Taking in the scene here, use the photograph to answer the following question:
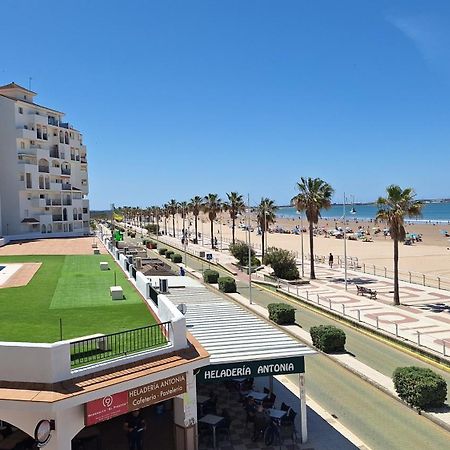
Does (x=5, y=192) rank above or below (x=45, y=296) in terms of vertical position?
above

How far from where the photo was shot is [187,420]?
1359 cm

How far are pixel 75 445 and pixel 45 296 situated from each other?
327 inches

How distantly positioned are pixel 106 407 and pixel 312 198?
37.9m

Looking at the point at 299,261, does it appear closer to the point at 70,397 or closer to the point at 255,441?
the point at 255,441

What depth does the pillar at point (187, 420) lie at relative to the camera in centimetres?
1338

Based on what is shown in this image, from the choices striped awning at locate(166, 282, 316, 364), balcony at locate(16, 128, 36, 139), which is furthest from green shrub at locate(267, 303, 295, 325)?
balcony at locate(16, 128, 36, 139)

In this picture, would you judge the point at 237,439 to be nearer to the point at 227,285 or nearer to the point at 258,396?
the point at 258,396

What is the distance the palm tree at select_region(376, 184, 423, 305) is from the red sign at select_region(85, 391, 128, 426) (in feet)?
87.0

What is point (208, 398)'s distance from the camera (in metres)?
16.6

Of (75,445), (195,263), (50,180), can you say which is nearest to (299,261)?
(195,263)

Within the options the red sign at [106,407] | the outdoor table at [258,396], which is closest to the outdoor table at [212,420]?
the outdoor table at [258,396]

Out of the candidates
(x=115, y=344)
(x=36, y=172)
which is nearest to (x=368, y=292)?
(x=115, y=344)

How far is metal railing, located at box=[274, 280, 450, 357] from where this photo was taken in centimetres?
2392

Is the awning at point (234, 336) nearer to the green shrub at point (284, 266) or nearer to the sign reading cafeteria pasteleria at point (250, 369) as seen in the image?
the sign reading cafeteria pasteleria at point (250, 369)
